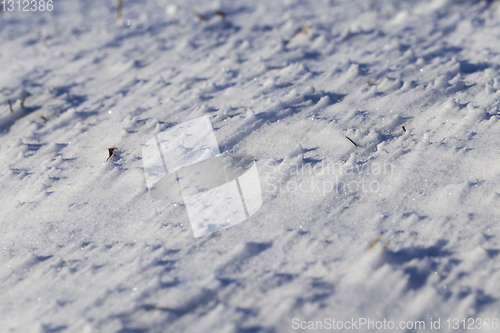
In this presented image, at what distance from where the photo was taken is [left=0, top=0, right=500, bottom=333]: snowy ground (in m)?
0.98

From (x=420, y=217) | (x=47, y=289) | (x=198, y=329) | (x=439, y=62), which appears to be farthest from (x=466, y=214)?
(x=47, y=289)

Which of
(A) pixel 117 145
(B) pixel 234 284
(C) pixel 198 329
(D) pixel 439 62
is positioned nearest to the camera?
(C) pixel 198 329

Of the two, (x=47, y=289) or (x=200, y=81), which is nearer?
(x=47, y=289)

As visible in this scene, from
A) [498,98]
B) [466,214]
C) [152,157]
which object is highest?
[152,157]

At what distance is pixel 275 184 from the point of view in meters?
1.34

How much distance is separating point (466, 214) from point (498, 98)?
2.35 feet

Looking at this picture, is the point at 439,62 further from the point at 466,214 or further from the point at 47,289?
the point at 47,289

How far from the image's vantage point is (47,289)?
108cm

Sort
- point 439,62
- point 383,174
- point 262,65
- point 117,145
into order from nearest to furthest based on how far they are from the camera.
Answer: point 383,174 < point 117,145 < point 439,62 < point 262,65

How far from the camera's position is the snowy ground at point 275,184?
98 cm

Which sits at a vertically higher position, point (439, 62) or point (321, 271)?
point (439, 62)

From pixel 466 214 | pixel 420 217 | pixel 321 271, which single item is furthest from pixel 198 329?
pixel 466 214

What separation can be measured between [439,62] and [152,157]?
1623mm

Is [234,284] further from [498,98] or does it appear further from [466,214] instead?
[498,98]
